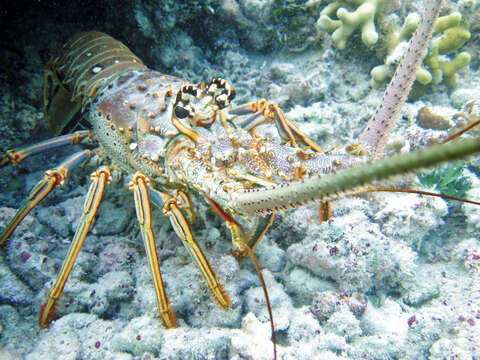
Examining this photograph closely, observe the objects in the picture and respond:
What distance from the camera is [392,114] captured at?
75.4 inches

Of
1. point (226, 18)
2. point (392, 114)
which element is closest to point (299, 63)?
point (226, 18)

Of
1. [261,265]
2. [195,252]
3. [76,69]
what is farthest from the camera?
[76,69]

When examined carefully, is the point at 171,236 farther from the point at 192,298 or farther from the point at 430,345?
the point at 430,345

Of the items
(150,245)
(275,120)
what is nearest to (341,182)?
(150,245)

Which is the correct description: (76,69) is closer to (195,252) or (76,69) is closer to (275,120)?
(275,120)

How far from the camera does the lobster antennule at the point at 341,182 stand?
A: 0.58 meters

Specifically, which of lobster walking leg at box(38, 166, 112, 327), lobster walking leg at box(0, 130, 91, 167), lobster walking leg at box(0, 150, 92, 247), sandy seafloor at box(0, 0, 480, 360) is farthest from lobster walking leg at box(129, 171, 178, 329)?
lobster walking leg at box(0, 130, 91, 167)

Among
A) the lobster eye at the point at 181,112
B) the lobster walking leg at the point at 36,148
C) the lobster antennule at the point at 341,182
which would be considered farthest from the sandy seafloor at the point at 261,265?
the lobster eye at the point at 181,112

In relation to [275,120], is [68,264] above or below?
below

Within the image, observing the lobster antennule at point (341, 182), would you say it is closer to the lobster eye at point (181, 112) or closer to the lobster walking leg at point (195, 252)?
the lobster walking leg at point (195, 252)

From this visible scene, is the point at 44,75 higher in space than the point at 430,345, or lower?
higher

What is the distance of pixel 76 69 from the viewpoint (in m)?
3.27

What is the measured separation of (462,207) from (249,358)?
2433 mm

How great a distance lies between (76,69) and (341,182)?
3577 millimetres
